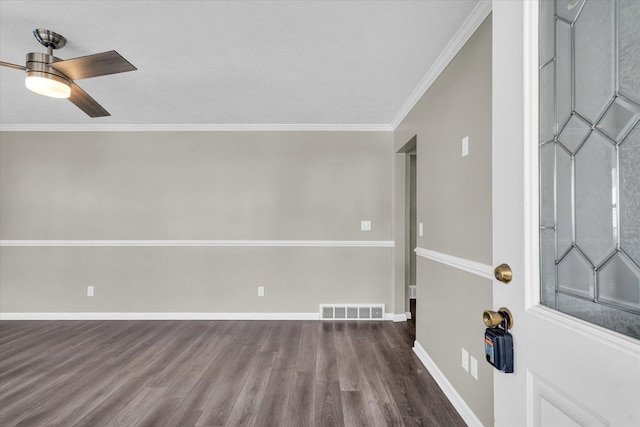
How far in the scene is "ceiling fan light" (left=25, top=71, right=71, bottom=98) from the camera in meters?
1.92

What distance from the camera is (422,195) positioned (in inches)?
107

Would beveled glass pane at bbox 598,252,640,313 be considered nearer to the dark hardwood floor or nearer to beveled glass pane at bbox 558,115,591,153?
beveled glass pane at bbox 558,115,591,153

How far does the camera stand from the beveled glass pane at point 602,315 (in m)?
0.58

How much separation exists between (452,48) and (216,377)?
114 inches

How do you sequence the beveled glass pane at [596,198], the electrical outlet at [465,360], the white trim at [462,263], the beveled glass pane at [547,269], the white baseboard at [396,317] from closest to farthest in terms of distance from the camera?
the beveled glass pane at [596,198] < the beveled glass pane at [547,269] < the white trim at [462,263] < the electrical outlet at [465,360] < the white baseboard at [396,317]

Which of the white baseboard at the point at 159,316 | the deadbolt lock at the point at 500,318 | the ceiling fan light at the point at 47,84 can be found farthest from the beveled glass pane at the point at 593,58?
the white baseboard at the point at 159,316

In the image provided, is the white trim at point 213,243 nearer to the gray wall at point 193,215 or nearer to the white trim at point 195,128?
the gray wall at point 193,215

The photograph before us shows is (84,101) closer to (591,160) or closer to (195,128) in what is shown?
(195,128)

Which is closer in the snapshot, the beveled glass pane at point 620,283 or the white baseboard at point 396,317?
the beveled glass pane at point 620,283

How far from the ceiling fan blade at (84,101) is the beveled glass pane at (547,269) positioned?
8.97 ft

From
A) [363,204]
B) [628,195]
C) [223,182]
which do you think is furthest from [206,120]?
[628,195]

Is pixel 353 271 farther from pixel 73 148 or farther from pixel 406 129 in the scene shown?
pixel 73 148

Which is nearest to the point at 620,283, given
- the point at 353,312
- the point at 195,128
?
the point at 353,312

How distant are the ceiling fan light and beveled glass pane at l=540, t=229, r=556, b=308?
8.77 feet
